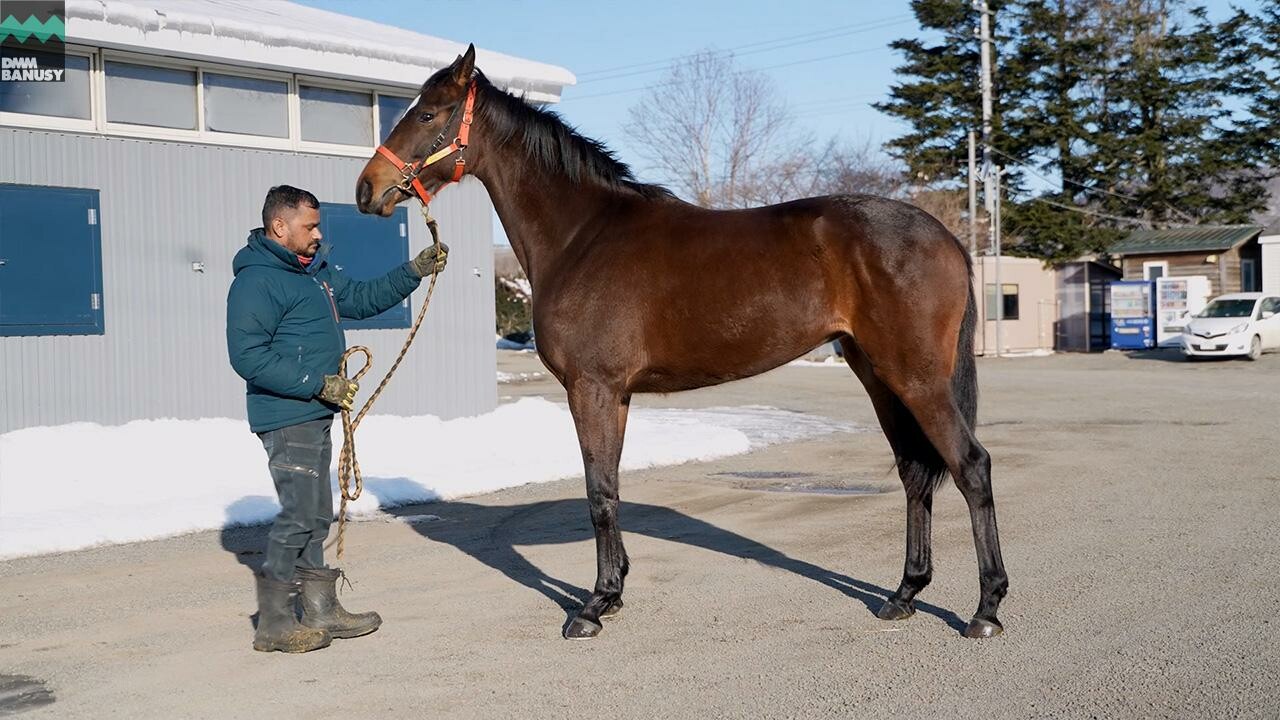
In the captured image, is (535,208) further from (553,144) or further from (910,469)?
(910,469)

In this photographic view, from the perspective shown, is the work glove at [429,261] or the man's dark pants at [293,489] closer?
the man's dark pants at [293,489]

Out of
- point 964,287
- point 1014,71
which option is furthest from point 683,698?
point 1014,71

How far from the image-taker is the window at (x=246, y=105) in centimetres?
1270

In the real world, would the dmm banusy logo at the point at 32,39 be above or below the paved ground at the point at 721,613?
above

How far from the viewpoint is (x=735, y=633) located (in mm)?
5309

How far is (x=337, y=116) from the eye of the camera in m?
13.8

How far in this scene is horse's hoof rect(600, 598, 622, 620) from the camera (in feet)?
18.6

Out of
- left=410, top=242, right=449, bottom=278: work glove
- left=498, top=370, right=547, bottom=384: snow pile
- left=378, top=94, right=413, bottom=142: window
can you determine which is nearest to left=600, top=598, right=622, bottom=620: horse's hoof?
left=410, top=242, right=449, bottom=278: work glove

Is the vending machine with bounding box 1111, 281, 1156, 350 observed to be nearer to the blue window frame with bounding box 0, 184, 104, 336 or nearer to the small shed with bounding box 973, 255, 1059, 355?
the small shed with bounding box 973, 255, 1059, 355

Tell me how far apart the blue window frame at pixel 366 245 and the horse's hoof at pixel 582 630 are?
8741mm

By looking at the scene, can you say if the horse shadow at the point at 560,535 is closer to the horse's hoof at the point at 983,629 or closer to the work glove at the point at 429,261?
the horse's hoof at the point at 983,629

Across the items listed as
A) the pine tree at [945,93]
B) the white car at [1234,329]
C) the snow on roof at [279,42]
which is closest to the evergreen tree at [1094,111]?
the pine tree at [945,93]

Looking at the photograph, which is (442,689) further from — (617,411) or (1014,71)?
(1014,71)

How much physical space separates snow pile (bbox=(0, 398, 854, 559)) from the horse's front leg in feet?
13.3
